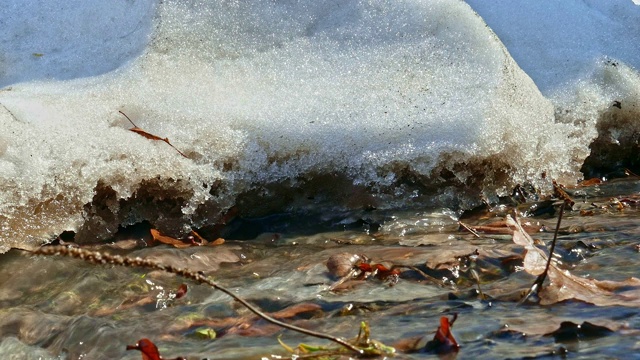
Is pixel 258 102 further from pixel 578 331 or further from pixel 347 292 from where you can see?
pixel 578 331

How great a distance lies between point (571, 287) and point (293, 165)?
1.37m

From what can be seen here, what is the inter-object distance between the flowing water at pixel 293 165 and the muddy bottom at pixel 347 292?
0.03 feet

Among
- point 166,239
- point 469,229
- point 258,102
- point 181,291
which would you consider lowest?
point 166,239

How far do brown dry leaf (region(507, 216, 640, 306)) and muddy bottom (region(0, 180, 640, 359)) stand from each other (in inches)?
0.7

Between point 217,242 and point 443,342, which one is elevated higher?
point 443,342

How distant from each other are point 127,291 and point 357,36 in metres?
1.67

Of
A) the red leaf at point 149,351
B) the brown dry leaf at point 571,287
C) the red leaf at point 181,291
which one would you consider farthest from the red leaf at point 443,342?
the red leaf at point 181,291

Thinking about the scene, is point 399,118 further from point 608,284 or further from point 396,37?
point 608,284

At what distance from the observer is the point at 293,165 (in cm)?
303

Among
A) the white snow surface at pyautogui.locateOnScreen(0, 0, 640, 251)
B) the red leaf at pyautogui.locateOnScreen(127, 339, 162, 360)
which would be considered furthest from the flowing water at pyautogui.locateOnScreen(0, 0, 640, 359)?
the red leaf at pyautogui.locateOnScreen(127, 339, 162, 360)

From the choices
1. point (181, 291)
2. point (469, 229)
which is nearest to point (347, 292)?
point (181, 291)

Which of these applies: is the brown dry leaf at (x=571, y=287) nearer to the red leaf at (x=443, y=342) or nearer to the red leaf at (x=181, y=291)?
the red leaf at (x=443, y=342)

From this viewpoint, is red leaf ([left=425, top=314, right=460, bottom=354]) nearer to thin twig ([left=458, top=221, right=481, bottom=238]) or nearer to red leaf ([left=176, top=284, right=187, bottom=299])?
red leaf ([left=176, top=284, right=187, bottom=299])

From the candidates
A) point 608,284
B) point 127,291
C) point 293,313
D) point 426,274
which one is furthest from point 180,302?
point 608,284
